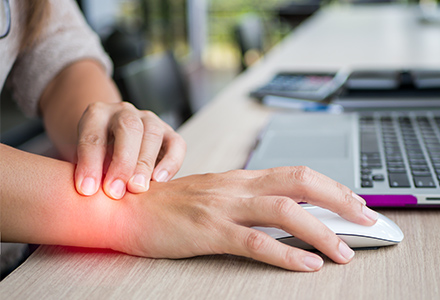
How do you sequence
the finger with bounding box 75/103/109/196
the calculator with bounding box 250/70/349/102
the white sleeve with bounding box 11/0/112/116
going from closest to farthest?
the finger with bounding box 75/103/109/196, the white sleeve with bounding box 11/0/112/116, the calculator with bounding box 250/70/349/102

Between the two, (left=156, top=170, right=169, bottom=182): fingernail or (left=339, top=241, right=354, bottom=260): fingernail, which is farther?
(left=156, top=170, right=169, bottom=182): fingernail

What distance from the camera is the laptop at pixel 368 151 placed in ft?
1.96

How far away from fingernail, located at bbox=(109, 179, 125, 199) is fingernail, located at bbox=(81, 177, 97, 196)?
0.07 ft

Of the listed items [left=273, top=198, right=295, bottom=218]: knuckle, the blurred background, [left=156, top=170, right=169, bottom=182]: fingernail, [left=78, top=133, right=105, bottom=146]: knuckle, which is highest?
[left=78, top=133, right=105, bottom=146]: knuckle

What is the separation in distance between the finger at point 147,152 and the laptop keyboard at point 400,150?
0.27 m

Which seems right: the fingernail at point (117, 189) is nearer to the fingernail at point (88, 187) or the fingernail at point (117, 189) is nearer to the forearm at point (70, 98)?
the fingernail at point (88, 187)

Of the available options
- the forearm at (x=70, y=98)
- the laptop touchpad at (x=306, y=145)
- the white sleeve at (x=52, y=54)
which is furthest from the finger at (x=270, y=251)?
the white sleeve at (x=52, y=54)

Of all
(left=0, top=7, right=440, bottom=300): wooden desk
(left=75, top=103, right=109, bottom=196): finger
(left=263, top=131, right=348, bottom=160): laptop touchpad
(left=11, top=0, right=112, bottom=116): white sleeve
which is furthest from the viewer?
(left=11, top=0, right=112, bottom=116): white sleeve

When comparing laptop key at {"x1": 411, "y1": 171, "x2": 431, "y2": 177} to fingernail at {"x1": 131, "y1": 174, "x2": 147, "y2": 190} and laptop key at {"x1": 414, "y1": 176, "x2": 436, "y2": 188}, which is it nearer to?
laptop key at {"x1": 414, "y1": 176, "x2": 436, "y2": 188}

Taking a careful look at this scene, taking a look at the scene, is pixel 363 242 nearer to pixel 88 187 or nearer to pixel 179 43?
pixel 88 187

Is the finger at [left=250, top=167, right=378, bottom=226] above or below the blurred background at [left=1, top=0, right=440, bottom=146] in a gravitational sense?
above

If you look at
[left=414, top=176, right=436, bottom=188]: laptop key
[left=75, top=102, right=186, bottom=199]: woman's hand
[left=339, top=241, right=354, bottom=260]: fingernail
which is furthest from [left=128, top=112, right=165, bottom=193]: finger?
[left=414, top=176, right=436, bottom=188]: laptop key

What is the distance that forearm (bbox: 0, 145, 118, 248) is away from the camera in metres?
0.53

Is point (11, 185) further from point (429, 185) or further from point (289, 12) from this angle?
point (289, 12)
